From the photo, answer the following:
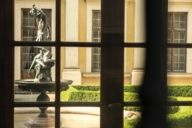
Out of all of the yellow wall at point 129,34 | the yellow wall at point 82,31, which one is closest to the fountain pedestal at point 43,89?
the yellow wall at point 82,31

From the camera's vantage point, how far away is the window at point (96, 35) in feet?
5.66

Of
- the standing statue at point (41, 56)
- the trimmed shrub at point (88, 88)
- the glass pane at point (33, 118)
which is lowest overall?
the glass pane at point (33, 118)

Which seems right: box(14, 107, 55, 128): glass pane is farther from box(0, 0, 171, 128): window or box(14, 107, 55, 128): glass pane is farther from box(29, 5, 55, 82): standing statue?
box(29, 5, 55, 82): standing statue

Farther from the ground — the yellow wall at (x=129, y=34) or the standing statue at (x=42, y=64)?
the yellow wall at (x=129, y=34)

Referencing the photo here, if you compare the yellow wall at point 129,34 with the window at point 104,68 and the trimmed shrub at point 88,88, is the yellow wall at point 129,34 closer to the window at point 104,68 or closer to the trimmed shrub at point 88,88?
the window at point 104,68

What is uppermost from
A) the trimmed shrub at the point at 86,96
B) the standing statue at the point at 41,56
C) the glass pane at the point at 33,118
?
the standing statue at the point at 41,56

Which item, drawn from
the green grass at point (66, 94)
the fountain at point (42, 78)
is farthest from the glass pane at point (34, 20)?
the green grass at point (66, 94)

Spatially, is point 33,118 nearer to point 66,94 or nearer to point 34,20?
point 66,94

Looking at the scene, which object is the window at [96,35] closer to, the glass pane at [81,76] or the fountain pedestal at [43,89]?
the glass pane at [81,76]

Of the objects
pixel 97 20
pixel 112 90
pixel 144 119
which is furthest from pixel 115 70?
pixel 144 119

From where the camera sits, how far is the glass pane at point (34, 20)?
1710 mm

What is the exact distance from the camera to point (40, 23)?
1755 mm

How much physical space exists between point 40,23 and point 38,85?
24 cm

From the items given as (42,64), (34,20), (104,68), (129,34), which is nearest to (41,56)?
(42,64)
